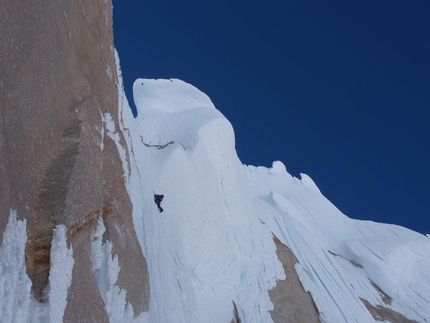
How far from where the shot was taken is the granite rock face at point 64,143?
432cm

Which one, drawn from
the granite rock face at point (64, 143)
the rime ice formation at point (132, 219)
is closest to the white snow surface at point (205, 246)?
the rime ice formation at point (132, 219)

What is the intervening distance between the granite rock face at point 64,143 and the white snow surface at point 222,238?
3.02 feet

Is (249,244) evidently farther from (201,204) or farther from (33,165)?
(33,165)

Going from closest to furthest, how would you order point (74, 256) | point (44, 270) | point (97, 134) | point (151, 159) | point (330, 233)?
point (44, 270), point (74, 256), point (97, 134), point (151, 159), point (330, 233)

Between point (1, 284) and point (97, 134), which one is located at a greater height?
point (97, 134)

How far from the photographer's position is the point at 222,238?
1038cm

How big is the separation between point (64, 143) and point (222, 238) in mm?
5879

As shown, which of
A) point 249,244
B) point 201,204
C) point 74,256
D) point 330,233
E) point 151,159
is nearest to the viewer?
point 74,256

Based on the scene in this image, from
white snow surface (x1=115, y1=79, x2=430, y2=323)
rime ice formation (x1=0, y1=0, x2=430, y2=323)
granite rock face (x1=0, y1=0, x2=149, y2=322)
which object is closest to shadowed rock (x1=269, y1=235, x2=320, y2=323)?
rime ice formation (x1=0, y1=0, x2=430, y2=323)

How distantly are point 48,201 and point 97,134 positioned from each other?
1.68m

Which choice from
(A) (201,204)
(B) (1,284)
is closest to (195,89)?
(A) (201,204)

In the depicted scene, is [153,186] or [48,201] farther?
[153,186]

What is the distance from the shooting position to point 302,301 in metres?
11.0

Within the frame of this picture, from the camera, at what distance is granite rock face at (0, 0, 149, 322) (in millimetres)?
4316
